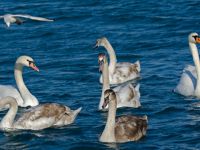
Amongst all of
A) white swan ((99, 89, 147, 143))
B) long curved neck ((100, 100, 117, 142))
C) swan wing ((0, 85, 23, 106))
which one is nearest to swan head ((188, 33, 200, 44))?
swan wing ((0, 85, 23, 106))

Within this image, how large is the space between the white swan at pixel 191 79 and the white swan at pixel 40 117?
12.0ft

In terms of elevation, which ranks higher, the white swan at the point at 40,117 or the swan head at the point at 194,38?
the swan head at the point at 194,38

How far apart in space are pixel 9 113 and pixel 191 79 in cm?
545

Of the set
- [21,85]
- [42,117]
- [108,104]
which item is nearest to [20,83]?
[21,85]

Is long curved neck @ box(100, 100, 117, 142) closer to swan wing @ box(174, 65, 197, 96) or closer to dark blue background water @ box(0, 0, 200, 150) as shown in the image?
dark blue background water @ box(0, 0, 200, 150)

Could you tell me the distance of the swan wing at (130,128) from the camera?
2231 cm

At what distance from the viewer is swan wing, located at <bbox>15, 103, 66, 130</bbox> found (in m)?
23.8

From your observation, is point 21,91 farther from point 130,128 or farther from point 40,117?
point 130,128

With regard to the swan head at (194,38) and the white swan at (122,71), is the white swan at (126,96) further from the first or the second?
the white swan at (122,71)

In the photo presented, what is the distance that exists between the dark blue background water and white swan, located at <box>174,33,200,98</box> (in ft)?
1.01

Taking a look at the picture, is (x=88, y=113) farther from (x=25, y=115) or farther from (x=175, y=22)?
(x=175, y=22)

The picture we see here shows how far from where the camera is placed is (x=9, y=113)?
78.6 ft

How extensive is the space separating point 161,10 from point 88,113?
12879 millimetres

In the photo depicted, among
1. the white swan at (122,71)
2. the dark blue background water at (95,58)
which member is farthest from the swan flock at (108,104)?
the dark blue background water at (95,58)
